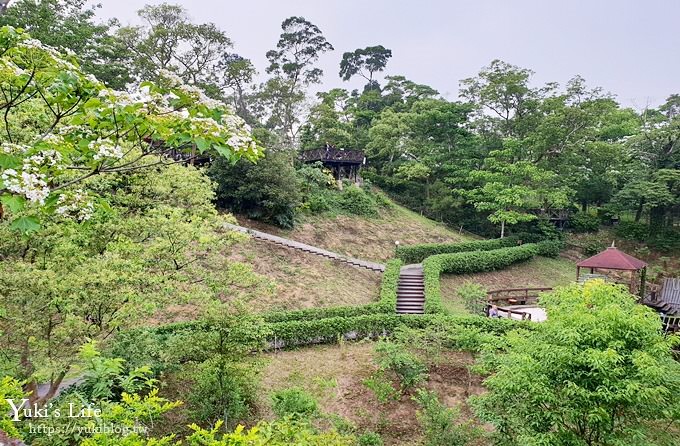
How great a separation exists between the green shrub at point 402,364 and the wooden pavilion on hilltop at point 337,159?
1769cm

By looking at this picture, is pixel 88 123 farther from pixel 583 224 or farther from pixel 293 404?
pixel 583 224

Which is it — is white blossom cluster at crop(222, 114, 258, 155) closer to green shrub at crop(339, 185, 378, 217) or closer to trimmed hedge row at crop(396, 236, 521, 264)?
trimmed hedge row at crop(396, 236, 521, 264)

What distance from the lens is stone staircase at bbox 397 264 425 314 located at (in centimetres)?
1540

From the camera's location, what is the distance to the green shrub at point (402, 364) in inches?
375

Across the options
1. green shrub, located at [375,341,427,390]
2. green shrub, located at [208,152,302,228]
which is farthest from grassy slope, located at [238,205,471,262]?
green shrub, located at [375,341,427,390]

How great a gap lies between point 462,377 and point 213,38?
20.8 metres

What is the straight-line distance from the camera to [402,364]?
9.56 m

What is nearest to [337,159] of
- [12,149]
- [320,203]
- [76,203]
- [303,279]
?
[320,203]

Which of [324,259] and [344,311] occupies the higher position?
[324,259]

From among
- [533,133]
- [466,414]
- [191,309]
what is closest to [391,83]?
[533,133]

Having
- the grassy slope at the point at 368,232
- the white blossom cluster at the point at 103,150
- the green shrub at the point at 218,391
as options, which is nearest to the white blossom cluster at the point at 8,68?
the white blossom cluster at the point at 103,150

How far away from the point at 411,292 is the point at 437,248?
17.0ft

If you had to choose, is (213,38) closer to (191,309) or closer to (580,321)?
(191,309)

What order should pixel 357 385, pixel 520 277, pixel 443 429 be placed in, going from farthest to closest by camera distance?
1. pixel 520 277
2. pixel 357 385
3. pixel 443 429
